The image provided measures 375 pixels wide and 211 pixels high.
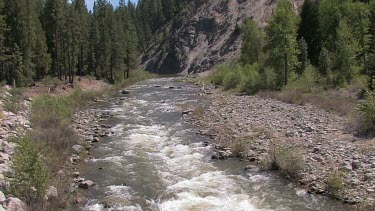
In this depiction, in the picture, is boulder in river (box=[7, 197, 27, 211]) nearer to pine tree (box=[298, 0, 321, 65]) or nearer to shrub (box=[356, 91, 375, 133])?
shrub (box=[356, 91, 375, 133])

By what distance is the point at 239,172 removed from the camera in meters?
18.7

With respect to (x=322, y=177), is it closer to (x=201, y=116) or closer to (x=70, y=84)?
(x=201, y=116)

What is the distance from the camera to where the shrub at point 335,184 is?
14641 mm

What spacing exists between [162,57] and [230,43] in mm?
37550

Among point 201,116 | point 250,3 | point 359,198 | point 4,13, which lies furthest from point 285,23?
point 250,3

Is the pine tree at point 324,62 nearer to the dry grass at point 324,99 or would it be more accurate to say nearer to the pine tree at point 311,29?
the dry grass at point 324,99

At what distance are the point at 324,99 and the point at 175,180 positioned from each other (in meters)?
20.0

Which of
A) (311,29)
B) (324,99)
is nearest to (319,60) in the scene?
(311,29)

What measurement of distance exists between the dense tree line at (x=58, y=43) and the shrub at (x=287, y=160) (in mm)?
36954

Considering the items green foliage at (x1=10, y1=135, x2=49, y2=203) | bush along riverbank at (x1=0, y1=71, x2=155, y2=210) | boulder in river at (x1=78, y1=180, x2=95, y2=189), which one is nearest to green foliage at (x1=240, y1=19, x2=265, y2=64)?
bush along riverbank at (x1=0, y1=71, x2=155, y2=210)

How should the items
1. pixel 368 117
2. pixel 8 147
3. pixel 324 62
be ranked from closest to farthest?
pixel 8 147
pixel 368 117
pixel 324 62

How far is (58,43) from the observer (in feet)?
201

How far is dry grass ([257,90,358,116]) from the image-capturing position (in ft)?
93.8

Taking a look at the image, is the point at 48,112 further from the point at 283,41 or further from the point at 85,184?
the point at 283,41
